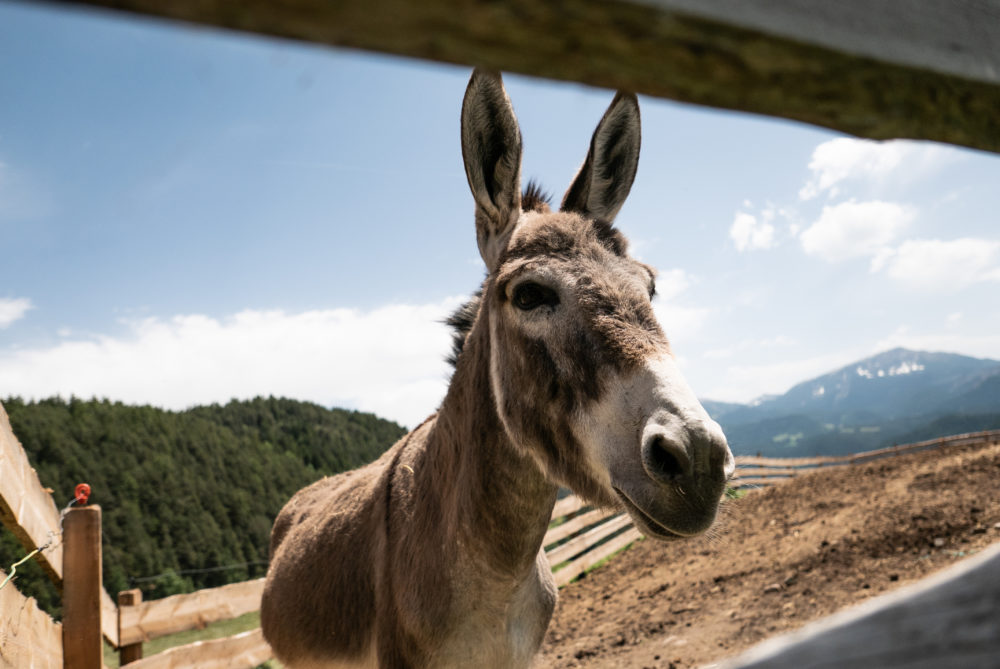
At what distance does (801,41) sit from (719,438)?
1199 millimetres

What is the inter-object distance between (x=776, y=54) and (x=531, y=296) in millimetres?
1628

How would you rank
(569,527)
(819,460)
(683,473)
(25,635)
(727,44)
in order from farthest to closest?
(819,460) < (569,527) < (25,635) < (683,473) < (727,44)

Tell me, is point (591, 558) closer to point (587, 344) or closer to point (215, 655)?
point (215, 655)

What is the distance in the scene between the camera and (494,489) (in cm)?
228

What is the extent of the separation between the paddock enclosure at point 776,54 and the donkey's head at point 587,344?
96 centimetres

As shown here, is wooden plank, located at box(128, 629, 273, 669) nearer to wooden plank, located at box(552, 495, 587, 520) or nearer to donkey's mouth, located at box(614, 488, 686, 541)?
donkey's mouth, located at box(614, 488, 686, 541)

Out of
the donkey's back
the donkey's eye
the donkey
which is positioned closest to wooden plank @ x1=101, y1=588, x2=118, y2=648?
the donkey's back

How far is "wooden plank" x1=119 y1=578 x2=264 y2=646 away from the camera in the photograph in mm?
4629

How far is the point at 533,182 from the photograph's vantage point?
3.03m

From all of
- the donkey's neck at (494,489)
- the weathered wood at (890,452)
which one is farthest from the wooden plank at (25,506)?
the weathered wood at (890,452)

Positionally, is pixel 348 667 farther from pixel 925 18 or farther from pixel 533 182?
pixel 925 18

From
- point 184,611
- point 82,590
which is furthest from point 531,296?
point 184,611

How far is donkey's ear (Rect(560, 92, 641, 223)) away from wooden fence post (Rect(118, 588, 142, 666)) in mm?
5078

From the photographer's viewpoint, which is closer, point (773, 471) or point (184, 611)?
point (184, 611)
